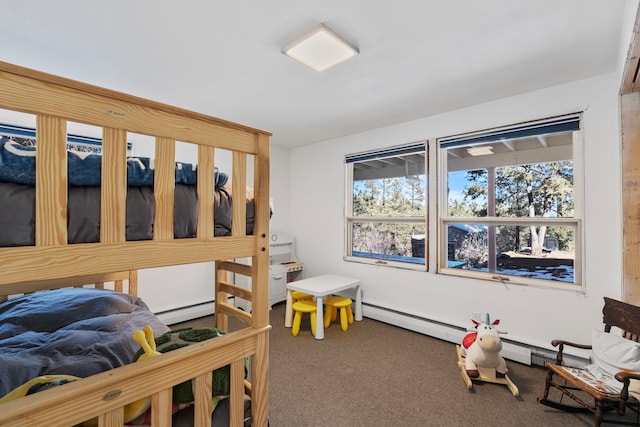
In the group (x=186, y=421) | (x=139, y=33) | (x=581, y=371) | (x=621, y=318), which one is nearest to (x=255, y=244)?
(x=186, y=421)

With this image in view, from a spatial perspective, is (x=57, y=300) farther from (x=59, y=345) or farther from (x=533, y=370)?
(x=533, y=370)

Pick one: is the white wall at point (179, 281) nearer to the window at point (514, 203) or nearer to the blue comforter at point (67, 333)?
the blue comforter at point (67, 333)

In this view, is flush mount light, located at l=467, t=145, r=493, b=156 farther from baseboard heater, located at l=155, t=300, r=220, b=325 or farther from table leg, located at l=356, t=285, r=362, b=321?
baseboard heater, located at l=155, t=300, r=220, b=325

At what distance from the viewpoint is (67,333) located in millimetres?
1446

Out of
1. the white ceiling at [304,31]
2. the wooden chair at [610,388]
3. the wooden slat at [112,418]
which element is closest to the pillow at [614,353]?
the wooden chair at [610,388]

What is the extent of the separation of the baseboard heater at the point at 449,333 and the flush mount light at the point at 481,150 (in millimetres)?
1664

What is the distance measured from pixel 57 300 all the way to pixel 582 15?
3453 millimetres

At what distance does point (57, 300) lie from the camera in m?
1.86

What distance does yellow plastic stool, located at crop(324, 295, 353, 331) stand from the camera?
303 centimetres

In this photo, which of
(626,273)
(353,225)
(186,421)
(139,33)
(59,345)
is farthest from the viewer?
(353,225)

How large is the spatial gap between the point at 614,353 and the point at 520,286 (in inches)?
30.0

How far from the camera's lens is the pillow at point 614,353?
1.63 metres

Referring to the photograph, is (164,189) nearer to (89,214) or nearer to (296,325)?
(89,214)

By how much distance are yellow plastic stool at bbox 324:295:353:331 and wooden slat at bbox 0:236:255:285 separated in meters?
2.16
